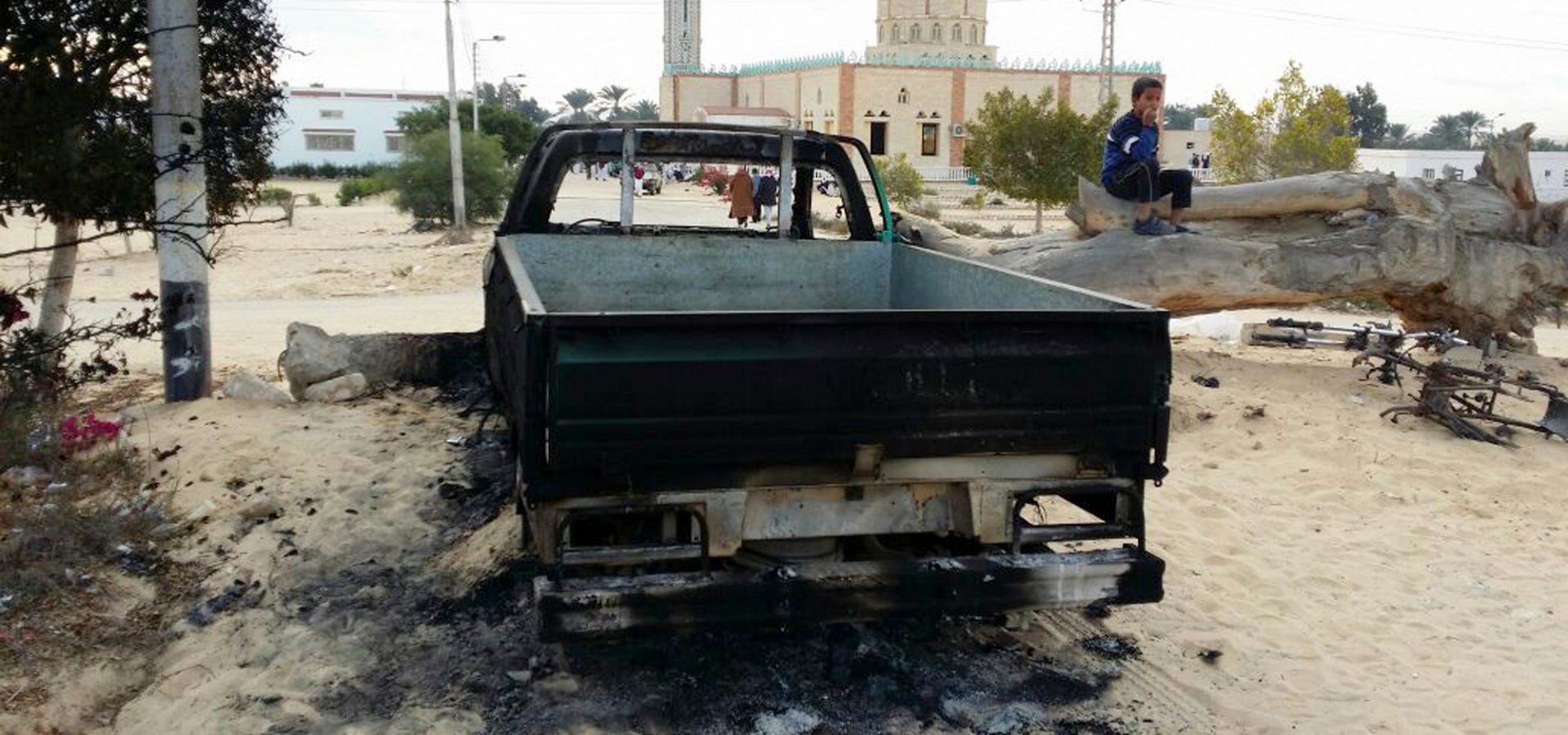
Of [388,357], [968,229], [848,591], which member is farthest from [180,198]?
[968,229]

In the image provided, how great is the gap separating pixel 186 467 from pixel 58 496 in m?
0.65

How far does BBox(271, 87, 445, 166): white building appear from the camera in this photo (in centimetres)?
7356

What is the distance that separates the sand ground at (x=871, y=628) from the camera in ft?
13.4

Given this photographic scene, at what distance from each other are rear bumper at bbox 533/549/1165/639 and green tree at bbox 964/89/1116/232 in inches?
1040

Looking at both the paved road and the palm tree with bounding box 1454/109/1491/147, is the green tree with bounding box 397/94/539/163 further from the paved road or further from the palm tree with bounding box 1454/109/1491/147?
the palm tree with bounding box 1454/109/1491/147

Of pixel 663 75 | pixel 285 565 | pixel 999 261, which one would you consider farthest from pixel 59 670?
pixel 663 75

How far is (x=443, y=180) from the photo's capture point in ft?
104

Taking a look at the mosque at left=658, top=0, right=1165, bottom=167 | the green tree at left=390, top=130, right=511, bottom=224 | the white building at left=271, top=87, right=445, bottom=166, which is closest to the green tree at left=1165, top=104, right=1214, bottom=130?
the mosque at left=658, top=0, right=1165, bottom=167

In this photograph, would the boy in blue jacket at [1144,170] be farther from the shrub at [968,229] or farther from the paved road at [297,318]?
the shrub at [968,229]

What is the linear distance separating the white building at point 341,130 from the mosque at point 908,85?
17.6 m

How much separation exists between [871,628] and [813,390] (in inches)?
51.0

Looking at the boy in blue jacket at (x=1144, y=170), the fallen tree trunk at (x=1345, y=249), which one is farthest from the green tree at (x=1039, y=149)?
the boy in blue jacket at (x=1144, y=170)

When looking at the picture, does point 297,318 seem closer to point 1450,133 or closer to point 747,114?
point 747,114

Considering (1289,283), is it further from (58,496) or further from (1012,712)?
(58,496)
